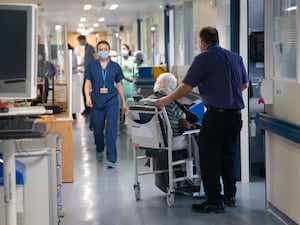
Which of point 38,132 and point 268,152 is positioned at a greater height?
point 38,132

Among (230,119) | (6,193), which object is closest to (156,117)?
(230,119)

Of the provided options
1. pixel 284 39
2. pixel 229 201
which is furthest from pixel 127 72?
pixel 284 39

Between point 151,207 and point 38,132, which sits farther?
point 151,207

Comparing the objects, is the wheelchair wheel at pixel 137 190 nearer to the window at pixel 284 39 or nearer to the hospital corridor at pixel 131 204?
the hospital corridor at pixel 131 204

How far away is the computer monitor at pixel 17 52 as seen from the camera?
3.25 metres

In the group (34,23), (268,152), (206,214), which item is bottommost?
(206,214)

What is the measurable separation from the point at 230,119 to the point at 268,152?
1.67 feet

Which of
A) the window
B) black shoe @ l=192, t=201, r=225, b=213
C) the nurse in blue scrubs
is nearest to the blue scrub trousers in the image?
the nurse in blue scrubs

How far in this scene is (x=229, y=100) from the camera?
521 cm

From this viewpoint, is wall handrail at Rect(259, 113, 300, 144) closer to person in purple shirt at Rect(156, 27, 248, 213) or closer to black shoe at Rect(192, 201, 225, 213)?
person in purple shirt at Rect(156, 27, 248, 213)

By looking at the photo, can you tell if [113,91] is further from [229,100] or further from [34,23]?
[34,23]

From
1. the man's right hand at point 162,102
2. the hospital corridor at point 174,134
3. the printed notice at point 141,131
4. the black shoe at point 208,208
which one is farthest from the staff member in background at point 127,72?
the black shoe at point 208,208

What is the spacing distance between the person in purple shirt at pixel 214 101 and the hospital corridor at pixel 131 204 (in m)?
0.24

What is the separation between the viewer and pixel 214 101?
205 inches
